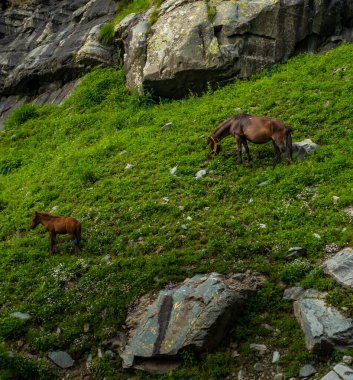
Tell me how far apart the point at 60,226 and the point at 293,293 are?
717 cm

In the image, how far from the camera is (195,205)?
50.1ft

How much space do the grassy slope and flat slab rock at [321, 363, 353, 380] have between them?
72 cm

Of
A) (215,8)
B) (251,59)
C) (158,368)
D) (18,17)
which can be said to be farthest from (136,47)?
(158,368)

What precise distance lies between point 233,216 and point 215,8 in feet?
52.7

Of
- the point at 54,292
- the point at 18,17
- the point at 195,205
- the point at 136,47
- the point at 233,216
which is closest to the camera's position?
the point at 54,292

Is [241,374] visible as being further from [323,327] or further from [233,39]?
[233,39]

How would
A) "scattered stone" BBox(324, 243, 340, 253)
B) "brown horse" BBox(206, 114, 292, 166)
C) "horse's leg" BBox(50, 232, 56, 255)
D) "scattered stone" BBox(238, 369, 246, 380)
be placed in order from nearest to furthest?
"scattered stone" BBox(238, 369, 246, 380) → "scattered stone" BBox(324, 243, 340, 253) → "horse's leg" BBox(50, 232, 56, 255) → "brown horse" BBox(206, 114, 292, 166)

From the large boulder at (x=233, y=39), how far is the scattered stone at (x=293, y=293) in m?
16.8

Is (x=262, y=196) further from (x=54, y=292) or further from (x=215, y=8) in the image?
(x=215, y=8)

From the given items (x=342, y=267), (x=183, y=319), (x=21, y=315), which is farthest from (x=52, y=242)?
(x=342, y=267)

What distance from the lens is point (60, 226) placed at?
14.8 metres

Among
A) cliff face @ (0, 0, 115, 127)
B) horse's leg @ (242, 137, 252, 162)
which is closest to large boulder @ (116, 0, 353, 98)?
cliff face @ (0, 0, 115, 127)

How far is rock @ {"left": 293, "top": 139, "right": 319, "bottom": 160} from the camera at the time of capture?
16.4 m

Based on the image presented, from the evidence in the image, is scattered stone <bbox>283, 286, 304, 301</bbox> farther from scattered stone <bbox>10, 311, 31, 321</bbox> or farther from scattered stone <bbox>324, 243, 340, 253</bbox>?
scattered stone <bbox>10, 311, 31, 321</bbox>
